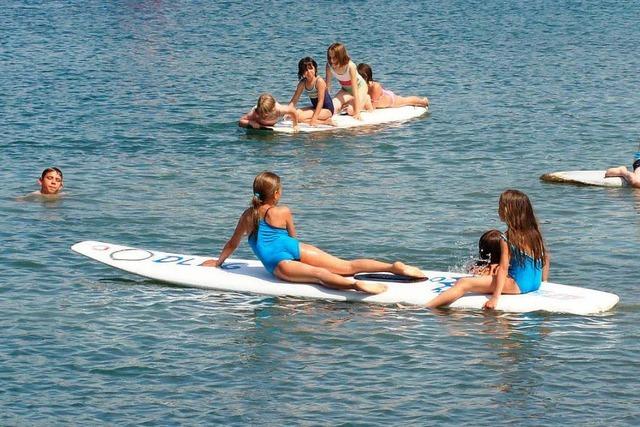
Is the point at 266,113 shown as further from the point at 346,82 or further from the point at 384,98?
the point at 384,98

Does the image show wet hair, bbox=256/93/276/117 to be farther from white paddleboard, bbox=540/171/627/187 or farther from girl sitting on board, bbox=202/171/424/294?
girl sitting on board, bbox=202/171/424/294

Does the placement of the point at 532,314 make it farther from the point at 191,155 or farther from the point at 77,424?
the point at 191,155

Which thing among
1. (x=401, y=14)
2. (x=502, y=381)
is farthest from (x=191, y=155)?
(x=401, y=14)

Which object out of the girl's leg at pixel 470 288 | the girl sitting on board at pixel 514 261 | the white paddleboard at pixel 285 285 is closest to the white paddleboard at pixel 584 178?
the white paddleboard at pixel 285 285

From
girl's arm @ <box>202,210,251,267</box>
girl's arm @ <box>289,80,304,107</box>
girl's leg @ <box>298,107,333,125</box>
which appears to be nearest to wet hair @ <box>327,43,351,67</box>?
girl's arm @ <box>289,80,304,107</box>

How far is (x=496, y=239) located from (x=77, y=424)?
503cm

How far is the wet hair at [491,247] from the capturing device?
14.2m

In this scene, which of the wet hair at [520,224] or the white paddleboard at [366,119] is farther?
the white paddleboard at [366,119]

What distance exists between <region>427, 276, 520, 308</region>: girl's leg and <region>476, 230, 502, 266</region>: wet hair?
24cm

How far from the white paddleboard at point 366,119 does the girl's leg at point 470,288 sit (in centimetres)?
1120

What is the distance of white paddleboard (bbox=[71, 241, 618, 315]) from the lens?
14.1 meters

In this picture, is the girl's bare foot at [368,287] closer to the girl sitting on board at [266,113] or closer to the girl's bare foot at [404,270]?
the girl's bare foot at [404,270]

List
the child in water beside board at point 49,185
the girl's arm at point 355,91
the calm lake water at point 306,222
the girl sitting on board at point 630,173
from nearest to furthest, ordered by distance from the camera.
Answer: the calm lake water at point 306,222 → the child in water beside board at point 49,185 → the girl sitting on board at point 630,173 → the girl's arm at point 355,91

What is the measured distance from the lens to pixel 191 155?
23.5 metres
